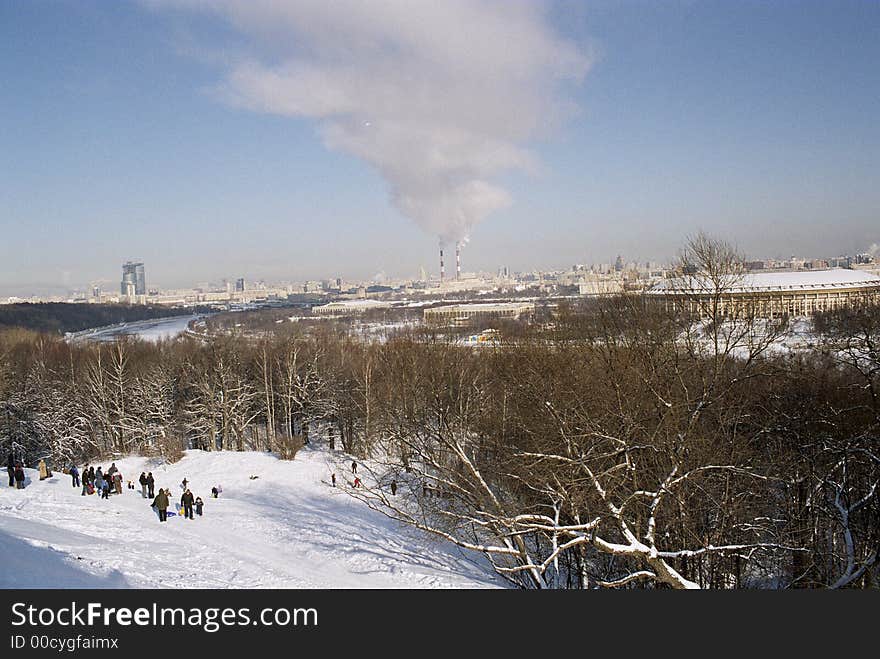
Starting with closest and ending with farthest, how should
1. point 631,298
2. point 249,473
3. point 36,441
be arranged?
1. point 631,298
2. point 249,473
3. point 36,441

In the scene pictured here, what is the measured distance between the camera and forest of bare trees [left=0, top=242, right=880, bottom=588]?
7973 mm

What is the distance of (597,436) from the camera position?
7.92 m

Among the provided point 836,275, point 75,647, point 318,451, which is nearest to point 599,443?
point 75,647

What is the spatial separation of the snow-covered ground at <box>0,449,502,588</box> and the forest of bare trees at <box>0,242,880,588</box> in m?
1.00

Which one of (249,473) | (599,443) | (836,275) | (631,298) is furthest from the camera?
(836,275)

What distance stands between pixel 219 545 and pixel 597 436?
7241 millimetres

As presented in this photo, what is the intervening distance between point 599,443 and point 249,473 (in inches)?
549

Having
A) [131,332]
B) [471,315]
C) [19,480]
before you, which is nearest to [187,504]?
[19,480]

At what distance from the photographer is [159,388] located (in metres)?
25.3

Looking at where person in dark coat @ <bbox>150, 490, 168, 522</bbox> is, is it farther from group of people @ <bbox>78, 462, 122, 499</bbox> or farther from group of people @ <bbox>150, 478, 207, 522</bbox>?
group of people @ <bbox>78, 462, 122, 499</bbox>

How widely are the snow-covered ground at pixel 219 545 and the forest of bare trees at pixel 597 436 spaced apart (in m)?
1.00

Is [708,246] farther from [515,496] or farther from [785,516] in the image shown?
[515,496]

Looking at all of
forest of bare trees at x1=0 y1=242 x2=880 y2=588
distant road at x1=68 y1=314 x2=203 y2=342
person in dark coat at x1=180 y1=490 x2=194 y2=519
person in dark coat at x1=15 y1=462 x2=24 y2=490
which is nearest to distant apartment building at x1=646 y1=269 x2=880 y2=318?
forest of bare trees at x1=0 y1=242 x2=880 y2=588

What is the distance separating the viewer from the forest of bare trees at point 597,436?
797 centimetres
